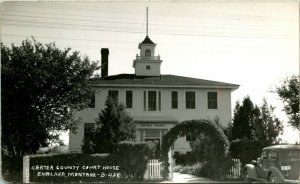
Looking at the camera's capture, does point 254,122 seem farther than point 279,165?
Yes

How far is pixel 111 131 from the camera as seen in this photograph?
997 inches

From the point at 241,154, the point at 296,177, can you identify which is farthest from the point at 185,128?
the point at 296,177

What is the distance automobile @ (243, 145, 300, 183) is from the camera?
1470cm

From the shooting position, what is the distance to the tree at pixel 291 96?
73.8 ft

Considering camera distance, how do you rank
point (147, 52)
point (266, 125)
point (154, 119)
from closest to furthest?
1. point (266, 125)
2. point (154, 119)
3. point (147, 52)

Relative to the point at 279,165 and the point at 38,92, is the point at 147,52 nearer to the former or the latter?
the point at 38,92

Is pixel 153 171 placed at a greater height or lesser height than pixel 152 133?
lesser

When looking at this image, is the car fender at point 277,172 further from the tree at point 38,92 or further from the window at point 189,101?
the window at point 189,101

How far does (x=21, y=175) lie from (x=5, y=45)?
666 centimetres

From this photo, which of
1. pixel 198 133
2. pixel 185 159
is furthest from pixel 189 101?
pixel 198 133

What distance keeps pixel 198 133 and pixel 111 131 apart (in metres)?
8.00

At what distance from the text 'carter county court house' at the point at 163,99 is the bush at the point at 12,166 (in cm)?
1177

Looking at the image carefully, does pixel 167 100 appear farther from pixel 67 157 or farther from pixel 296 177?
pixel 296 177

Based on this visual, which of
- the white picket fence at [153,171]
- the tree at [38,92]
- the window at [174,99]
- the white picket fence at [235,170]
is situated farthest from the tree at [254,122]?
the tree at [38,92]
